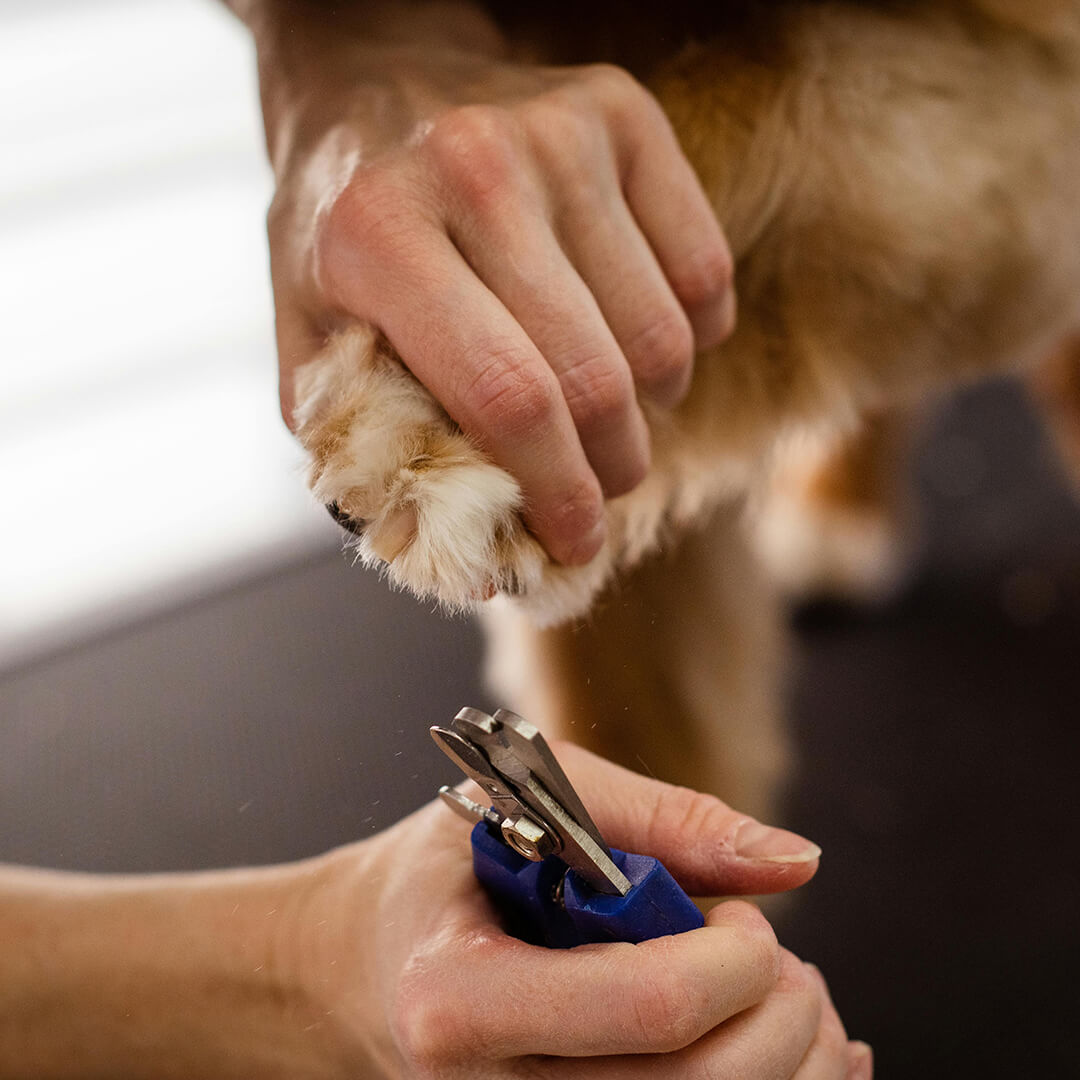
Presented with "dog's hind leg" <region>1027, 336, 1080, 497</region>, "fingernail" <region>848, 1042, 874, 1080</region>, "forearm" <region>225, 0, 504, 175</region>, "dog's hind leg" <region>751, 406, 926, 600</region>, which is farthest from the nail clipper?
"dog's hind leg" <region>1027, 336, 1080, 497</region>

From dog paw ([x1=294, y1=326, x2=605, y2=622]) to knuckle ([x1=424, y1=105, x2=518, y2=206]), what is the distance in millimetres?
56

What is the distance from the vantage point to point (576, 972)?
282 millimetres

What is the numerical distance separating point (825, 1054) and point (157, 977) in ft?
0.68

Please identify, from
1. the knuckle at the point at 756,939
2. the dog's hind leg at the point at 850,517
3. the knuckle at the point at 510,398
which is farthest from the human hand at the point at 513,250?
the dog's hind leg at the point at 850,517

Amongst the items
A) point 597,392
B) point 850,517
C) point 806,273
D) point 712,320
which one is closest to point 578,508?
point 597,392

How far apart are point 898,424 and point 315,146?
0.88 meters

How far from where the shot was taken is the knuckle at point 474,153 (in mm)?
344

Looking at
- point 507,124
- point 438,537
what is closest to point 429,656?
point 438,537

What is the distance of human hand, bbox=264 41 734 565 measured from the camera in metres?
0.32

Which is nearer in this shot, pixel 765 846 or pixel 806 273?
pixel 765 846

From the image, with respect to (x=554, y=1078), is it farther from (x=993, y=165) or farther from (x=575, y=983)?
(x=993, y=165)

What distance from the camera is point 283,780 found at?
328 mm

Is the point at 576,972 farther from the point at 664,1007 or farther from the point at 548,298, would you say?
the point at 548,298

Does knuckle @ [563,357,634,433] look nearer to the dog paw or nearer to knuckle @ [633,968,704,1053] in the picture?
the dog paw
